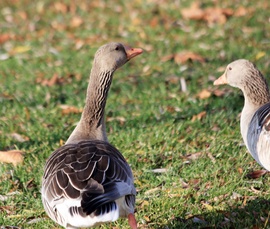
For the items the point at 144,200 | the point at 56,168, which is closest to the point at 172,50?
the point at 144,200

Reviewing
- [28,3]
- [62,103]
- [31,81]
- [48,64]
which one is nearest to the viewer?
[62,103]

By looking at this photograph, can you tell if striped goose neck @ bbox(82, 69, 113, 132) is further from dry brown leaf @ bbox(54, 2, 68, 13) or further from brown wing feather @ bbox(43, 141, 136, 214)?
dry brown leaf @ bbox(54, 2, 68, 13)

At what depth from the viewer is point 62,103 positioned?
346 inches

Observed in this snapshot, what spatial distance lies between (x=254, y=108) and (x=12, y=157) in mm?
2539

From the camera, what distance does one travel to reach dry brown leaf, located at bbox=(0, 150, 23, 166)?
6.87 m

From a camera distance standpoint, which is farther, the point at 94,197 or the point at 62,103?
the point at 62,103

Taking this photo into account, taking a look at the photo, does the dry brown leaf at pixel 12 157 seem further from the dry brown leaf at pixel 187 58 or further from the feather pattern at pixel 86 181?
the dry brown leaf at pixel 187 58

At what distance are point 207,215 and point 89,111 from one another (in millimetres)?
1377

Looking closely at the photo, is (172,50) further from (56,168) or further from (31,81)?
(56,168)

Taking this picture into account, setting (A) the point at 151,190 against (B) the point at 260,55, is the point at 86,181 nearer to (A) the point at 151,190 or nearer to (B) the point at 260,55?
(A) the point at 151,190

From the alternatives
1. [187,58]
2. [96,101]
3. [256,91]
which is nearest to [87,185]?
[96,101]

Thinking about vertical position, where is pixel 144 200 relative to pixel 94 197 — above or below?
below

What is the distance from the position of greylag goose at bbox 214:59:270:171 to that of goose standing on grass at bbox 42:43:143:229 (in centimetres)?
143

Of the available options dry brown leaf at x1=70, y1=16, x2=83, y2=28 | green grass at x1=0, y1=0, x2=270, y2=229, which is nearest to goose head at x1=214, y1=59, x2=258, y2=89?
green grass at x1=0, y1=0, x2=270, y2=229
